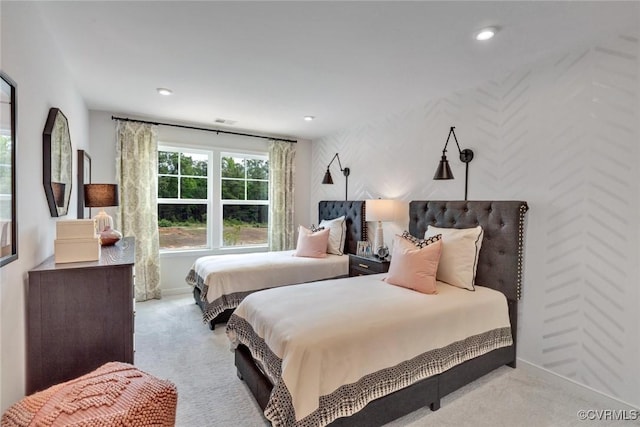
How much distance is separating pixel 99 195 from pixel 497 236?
11.1ft

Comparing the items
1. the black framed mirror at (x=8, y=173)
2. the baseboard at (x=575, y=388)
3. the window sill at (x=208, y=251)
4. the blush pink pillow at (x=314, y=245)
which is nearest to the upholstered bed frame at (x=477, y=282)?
the baseboard at (x=575, y=388)

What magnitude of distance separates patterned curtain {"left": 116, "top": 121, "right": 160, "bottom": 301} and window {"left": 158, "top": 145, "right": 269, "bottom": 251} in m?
0.26

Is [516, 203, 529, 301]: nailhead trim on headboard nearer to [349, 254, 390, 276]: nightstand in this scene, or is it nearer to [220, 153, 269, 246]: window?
[349, 254, 390, 276]: nightstand

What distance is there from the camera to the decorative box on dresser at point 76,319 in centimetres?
158

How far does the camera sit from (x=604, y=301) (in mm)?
2068

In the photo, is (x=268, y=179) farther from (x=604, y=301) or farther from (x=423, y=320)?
(x=604, y=301)

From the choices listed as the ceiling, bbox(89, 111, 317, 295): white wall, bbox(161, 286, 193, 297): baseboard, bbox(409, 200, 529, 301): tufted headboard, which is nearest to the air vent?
bbox(89, 111, 317, 295): white wall

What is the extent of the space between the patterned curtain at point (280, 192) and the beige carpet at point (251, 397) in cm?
222

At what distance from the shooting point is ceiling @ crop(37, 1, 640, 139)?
5.80ft

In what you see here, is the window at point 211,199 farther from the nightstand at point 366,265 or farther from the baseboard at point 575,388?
the baseboard at point 575,388

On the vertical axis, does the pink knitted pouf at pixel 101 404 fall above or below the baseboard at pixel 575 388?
above

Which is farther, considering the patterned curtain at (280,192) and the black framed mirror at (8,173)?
the patterned curtain at (280,192)

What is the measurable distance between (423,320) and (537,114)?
6.01 feet

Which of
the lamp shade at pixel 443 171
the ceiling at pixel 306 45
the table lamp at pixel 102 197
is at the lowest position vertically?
the table lamp at pixel 102 197
